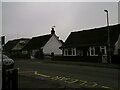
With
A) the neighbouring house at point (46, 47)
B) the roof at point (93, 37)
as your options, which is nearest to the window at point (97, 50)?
the roof at point (93, 37)

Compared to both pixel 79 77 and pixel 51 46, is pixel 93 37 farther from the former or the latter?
pixel 79 77

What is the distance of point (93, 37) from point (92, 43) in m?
2.33

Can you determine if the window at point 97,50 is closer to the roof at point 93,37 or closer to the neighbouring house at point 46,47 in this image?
the roof at point 93,37

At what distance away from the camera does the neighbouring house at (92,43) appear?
84.3ft

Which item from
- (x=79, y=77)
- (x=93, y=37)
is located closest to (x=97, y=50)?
(x=93, y=37)

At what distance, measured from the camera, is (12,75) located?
570 centimetres

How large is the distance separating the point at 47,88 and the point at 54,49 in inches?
1473

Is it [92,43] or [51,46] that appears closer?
[92,43]

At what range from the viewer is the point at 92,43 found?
28.2 m

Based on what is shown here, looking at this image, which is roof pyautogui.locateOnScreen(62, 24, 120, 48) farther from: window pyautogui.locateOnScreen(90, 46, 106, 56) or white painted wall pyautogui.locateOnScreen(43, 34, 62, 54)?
white painted wall pyautogui.locateOnScreen(43, 34, 62, 54)

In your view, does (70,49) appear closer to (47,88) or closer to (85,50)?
(85,50)

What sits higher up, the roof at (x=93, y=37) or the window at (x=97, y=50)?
the roof at (x=93, y=37)

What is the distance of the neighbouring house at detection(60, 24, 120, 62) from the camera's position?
1012 inches

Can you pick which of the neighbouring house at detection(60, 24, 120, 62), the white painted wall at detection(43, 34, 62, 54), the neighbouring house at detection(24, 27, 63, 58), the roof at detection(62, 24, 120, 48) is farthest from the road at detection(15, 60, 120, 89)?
the white painted wall at detection(43, 34, 62, 54)
